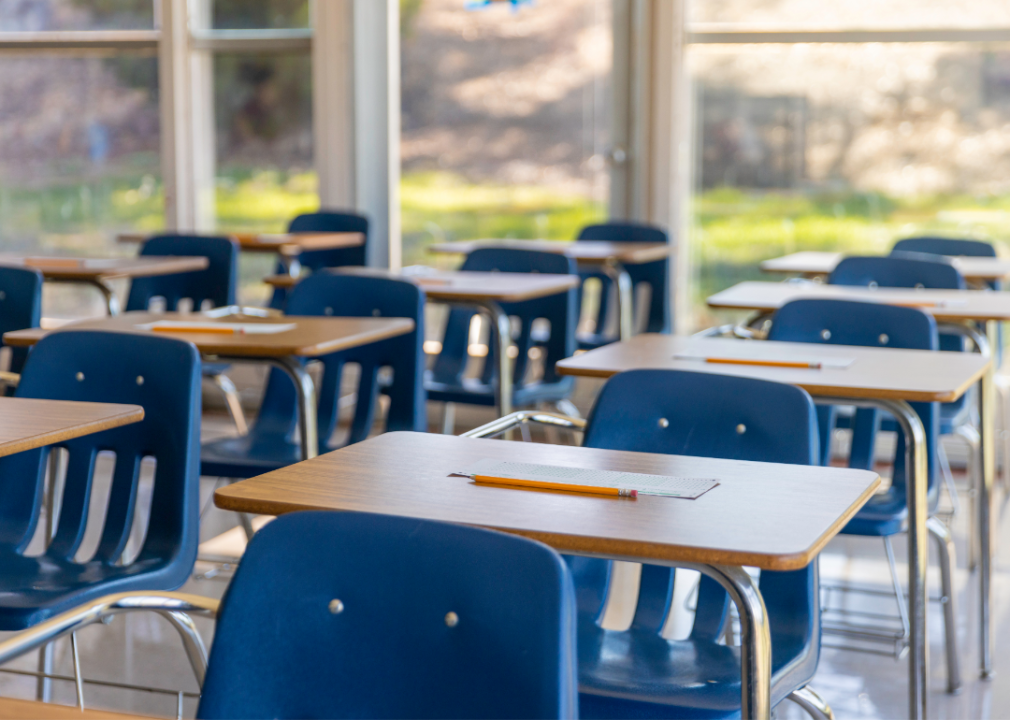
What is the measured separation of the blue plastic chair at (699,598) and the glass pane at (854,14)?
3871mm

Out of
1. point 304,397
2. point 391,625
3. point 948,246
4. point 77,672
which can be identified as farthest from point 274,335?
point 948,246

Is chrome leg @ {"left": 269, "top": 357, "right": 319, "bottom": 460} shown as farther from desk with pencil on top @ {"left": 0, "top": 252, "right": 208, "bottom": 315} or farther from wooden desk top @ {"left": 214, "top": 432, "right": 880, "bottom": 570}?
desk with pencil on top @ {"left": 0, "top": 252, "right": 208, "bottom": 315}

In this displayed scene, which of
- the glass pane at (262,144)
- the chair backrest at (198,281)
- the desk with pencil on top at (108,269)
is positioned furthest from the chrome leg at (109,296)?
the glass pane at (262,144)

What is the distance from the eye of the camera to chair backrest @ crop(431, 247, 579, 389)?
4.30 meters

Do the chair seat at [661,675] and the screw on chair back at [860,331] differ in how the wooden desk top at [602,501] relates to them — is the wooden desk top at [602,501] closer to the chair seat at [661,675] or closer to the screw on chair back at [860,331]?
the chair seat at [661,675]

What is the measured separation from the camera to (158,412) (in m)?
2.32

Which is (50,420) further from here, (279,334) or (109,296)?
(109,296)

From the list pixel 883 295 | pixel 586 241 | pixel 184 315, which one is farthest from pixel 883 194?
pixel 184 315

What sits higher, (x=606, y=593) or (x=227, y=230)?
(x=227, y=230)

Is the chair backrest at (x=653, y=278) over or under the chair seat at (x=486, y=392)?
over

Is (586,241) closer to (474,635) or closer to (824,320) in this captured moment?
(824,320)

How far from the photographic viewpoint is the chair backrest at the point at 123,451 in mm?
2270

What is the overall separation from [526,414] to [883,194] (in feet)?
12.1

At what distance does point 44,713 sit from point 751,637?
775 millimetres
